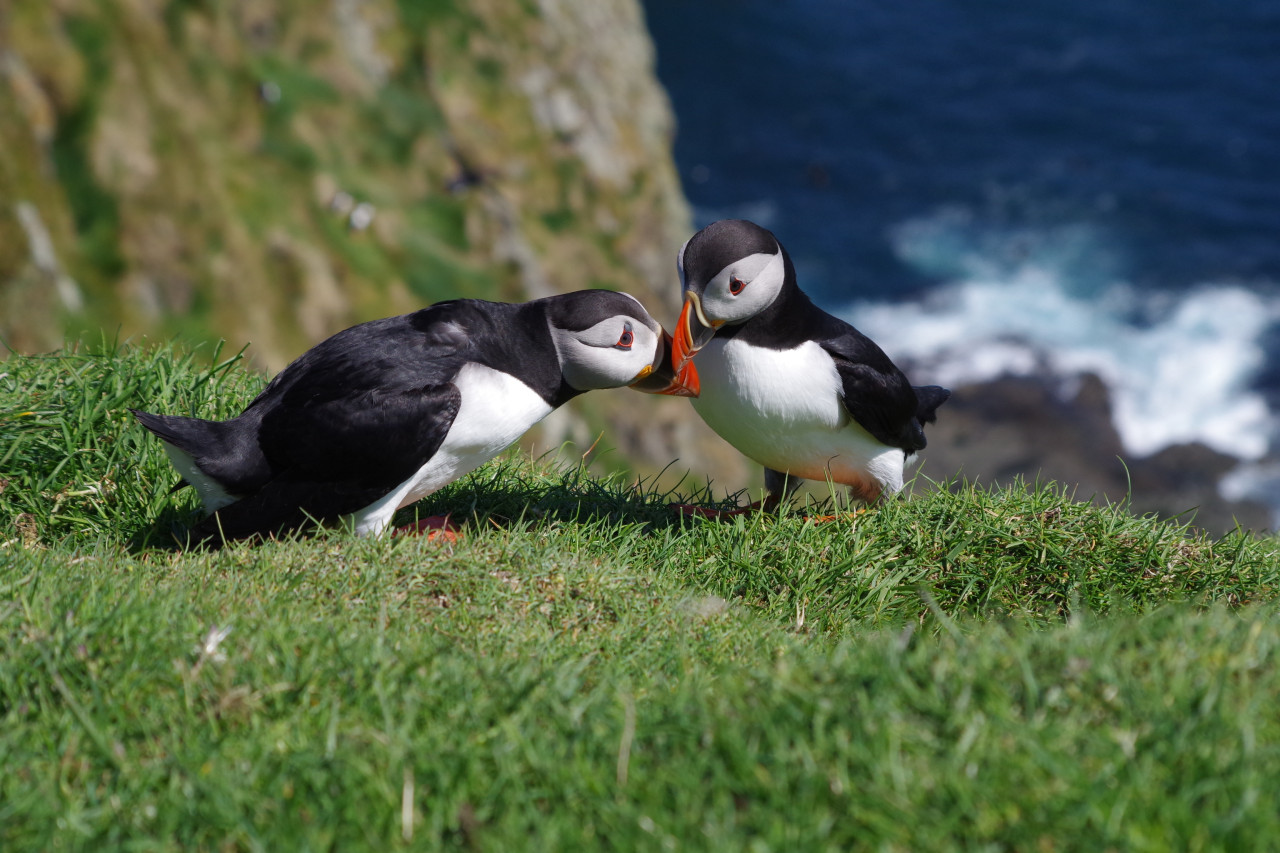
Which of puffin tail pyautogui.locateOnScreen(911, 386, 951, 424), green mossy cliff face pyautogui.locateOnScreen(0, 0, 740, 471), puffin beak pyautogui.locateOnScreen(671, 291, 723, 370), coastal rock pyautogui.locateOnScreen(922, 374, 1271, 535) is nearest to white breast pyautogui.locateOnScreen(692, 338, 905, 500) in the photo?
puffin beak pyautogui.locateOnScreen(671, 291, 723, 370)

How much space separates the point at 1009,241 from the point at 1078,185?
3515mm

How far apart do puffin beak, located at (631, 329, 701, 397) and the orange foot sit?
100 cm

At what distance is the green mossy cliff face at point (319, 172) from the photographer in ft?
40.5

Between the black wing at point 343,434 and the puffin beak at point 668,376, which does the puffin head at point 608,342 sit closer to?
the puffin beak at point 668,376

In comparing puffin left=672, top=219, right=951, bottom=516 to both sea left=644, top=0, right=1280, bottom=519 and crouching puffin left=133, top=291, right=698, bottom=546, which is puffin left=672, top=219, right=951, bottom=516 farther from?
sea left=644, top=0, right=1280, bottom=519

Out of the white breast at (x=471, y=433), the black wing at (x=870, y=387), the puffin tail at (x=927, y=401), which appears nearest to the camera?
the white breast at (x=471, y=433)

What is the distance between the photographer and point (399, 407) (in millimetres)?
4320

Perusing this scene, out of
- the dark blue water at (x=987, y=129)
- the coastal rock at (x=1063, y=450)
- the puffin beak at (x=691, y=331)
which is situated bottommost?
the coastal rock at (x=1063, y=450)

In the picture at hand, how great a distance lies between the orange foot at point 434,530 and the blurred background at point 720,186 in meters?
2.06

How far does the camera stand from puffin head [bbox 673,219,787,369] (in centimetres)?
445

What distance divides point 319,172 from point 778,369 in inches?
527

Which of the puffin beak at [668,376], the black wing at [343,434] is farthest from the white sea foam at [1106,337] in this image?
the black wing at [343,434]

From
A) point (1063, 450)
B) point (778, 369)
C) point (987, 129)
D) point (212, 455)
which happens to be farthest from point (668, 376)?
point (987, 129)

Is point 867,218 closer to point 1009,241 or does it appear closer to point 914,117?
point 1009,241
